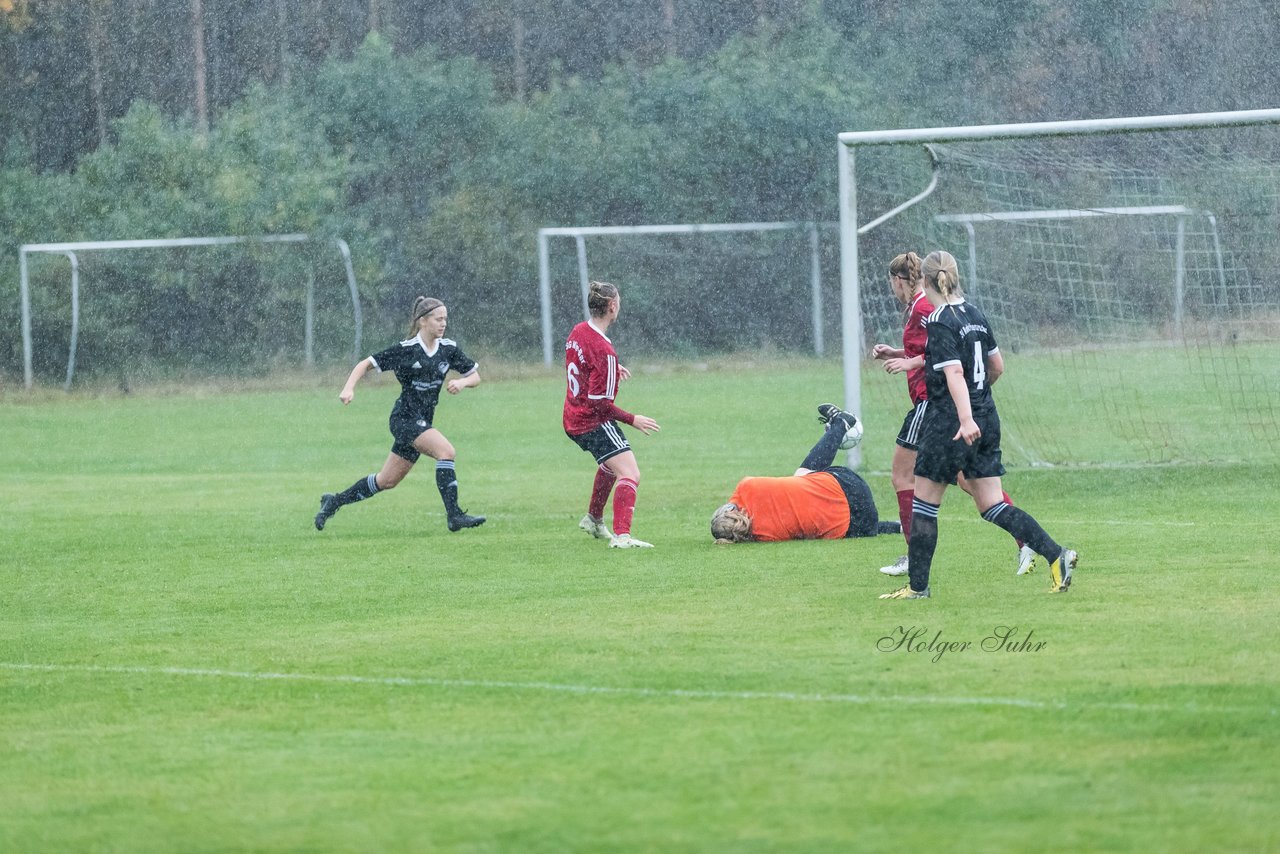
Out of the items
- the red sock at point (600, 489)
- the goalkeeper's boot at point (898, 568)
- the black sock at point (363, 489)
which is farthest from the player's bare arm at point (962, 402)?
the black sock at point (363, 489)

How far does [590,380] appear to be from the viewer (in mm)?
11102

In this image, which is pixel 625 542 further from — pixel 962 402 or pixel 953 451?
pixel 962 402

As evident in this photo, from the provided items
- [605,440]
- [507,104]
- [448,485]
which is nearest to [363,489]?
[448,485]

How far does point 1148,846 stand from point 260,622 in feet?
16.9

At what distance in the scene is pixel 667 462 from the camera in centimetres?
1767

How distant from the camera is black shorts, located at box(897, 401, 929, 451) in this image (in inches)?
381

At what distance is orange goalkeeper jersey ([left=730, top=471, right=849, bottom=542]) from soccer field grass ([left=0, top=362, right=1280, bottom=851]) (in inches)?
11.6

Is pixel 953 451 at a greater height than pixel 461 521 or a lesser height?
greater

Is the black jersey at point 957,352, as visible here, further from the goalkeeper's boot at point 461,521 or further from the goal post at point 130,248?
the goal post at point 130,248

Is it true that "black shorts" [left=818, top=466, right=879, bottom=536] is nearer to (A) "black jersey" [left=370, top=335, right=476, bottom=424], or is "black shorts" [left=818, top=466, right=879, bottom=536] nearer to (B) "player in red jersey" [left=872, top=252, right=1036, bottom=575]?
(B) "player in red jersey" [left=872, top=252, right=1036, bottom=575]

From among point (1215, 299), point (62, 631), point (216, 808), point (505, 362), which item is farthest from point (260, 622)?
point (505, 362)

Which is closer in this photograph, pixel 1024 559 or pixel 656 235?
pixel 1024 559

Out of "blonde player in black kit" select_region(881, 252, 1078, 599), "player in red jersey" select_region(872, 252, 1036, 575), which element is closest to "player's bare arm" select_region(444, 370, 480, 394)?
"player in red jersey" select_region(872, 252, 1036, 575)

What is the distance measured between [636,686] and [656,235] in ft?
100
